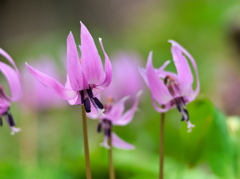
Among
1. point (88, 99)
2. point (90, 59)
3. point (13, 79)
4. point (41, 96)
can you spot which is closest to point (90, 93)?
point (88, 99)

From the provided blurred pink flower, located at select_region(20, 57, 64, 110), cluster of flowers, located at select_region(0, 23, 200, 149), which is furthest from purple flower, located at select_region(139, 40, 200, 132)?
blurred pink flower, located at select_region(20, 57, 64, 110)

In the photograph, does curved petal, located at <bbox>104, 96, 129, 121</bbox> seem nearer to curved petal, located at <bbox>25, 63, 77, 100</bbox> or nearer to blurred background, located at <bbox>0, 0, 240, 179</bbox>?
blurred background, located at <bbox>0, 0, 240, 179</bbox>

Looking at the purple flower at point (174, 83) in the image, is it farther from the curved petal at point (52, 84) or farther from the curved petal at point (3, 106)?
the curved petal at point (3, 106)

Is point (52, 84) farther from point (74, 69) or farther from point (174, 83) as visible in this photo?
point (174, 83)

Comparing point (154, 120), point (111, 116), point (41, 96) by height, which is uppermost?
point (111, 116)

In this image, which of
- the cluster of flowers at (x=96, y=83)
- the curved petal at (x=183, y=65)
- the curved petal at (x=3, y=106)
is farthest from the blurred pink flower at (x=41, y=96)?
the curved petal at (x=183, y=65)

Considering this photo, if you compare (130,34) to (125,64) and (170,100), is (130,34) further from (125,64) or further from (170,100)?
(170,100)

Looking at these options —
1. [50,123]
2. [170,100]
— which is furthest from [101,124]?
[50,123]
